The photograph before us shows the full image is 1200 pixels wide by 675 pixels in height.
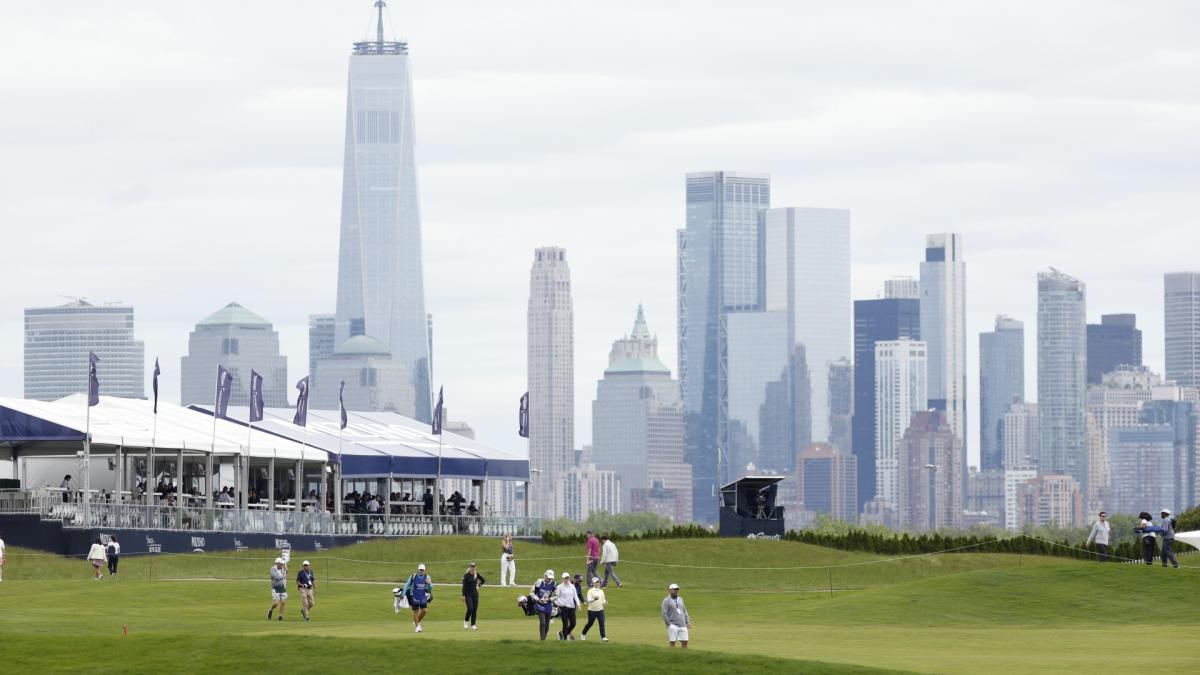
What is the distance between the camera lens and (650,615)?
61.1 m

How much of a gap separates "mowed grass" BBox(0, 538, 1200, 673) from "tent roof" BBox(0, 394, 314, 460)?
5.42 m

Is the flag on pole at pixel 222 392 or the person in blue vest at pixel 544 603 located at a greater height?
the flag on pole at pixel 222 392

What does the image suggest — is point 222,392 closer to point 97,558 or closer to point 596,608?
point 97,558

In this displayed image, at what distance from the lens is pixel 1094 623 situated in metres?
58.5

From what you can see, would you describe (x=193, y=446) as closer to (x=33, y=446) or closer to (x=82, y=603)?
(x=33, y=446)

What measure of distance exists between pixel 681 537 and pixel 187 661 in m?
41.0

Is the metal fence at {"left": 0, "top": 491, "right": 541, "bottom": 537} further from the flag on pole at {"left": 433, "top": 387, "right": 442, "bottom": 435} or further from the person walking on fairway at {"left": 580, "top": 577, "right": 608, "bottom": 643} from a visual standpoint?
the person walking on fairway at {"left": 580, "top": 577, "right": 608, "bottom": 643}

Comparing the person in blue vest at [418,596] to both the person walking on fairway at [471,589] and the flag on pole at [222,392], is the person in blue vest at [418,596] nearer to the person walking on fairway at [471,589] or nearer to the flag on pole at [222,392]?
the person walking on fairway at [471,589]

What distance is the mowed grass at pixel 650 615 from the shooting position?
44.9m

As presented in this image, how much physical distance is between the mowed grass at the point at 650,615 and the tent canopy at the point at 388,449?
44.5 ft

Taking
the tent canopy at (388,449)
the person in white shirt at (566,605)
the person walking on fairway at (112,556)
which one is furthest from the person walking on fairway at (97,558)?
the person in white shirt at (566,605)

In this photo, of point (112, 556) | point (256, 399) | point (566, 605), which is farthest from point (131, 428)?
point (566, 605)

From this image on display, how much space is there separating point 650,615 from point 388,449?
131ft

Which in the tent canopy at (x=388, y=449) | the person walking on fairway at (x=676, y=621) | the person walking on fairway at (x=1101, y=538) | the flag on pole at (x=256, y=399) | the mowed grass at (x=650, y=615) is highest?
the flag on pole at (x=256, y=399)
